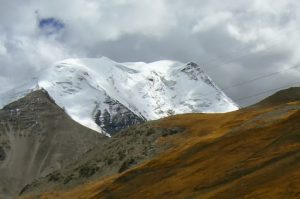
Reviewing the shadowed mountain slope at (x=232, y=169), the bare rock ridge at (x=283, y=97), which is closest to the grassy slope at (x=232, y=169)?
the shadowed mountain slope at (x=232, y=169)

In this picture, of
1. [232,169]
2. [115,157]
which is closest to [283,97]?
[115,157]

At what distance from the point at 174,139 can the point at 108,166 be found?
12.9 meters

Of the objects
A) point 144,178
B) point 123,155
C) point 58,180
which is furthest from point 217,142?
point 58,180

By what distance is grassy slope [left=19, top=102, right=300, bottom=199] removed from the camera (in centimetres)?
4544

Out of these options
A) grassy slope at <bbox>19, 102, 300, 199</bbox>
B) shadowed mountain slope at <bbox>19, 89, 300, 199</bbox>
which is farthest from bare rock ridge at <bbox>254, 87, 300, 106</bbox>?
grassy slope at <bbox>19, 102, 300, 199</bbox>

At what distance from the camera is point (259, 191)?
4322cm

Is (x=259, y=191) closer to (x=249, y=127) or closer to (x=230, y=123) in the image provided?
(x=249, y=127)

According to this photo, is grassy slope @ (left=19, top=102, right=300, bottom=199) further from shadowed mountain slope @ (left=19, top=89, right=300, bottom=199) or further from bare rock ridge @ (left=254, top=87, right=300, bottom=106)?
bare rock ridge @ (left=254, top=87, right=300, bottom=106)

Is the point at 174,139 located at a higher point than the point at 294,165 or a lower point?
higher

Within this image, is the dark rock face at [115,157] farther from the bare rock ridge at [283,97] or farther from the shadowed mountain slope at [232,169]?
the bare rock ridge at [283,97]

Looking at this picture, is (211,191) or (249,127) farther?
(249,127)

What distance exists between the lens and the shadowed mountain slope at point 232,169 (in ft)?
149

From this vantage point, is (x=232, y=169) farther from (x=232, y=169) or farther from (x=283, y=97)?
(x=283, y=97)

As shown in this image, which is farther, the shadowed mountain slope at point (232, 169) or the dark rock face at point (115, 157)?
the dark rock face at point (115, 157)
